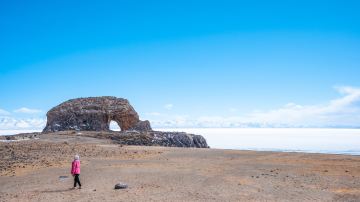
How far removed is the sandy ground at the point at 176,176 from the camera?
14.3 metres

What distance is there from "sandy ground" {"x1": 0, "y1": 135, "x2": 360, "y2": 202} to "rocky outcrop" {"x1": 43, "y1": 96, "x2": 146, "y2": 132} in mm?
19707

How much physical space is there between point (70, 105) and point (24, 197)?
36.5 meters

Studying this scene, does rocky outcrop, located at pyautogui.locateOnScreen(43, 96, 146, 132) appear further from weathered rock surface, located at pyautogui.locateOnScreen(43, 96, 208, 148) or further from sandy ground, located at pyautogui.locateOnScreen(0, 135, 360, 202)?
sandy ground, located at pyautogui.locateOnScreen(0, 135, 360, 202)

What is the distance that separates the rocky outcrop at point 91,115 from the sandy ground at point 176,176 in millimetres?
19707

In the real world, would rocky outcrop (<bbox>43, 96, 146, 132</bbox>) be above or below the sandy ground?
above

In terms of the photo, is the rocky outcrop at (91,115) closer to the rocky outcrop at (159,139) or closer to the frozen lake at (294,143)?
the rocky outcrop at (159,139)

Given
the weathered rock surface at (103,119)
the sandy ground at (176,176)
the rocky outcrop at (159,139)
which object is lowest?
the sandy ground at (176,176)

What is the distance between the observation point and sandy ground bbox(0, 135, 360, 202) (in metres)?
14.3

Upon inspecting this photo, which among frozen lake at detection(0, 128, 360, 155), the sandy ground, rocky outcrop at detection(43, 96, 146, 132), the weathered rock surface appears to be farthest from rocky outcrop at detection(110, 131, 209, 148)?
frozen lake at detection(0, 128, 360, 155)

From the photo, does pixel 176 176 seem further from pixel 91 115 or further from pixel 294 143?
pixel 294 143

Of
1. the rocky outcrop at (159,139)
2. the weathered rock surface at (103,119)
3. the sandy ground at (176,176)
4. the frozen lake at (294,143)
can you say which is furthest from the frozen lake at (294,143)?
the sandy ground at (176,176)

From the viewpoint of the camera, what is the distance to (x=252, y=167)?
2169cm

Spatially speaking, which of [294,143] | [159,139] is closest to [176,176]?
[159,139]

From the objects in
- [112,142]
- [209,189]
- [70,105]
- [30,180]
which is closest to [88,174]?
[30,180]
